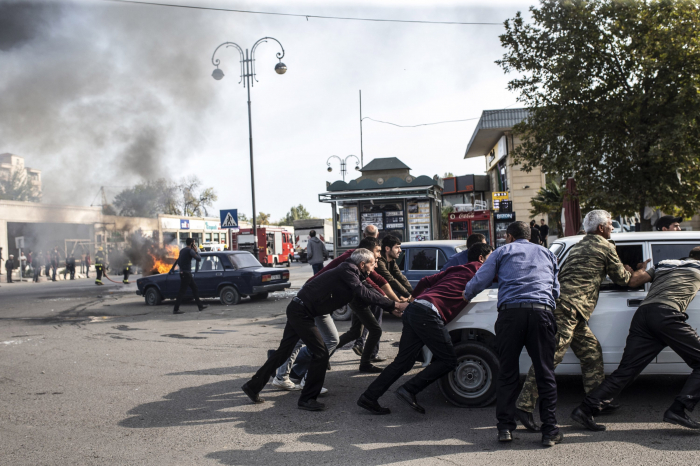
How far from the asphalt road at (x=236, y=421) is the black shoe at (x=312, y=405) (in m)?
0.06

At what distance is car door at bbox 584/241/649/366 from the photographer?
4754 mm

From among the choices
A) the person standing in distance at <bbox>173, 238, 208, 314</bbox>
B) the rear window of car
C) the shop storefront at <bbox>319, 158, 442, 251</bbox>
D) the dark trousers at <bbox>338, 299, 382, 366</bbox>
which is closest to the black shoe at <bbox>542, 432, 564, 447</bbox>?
the rear window of car

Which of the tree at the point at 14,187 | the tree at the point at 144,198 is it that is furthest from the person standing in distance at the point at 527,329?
the tree at the point at 14,187

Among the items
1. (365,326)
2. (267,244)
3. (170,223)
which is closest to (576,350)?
(365,326)

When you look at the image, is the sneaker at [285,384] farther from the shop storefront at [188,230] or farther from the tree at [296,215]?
the tree at [296,215]

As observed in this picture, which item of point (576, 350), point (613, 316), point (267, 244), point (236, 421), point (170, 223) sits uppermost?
point (170, 223)

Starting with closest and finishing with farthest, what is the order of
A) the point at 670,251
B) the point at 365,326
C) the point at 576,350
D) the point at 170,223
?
the point at 576,350
the point at 670,251
the point at 365,326
the point at 170,223

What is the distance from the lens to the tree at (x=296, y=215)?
4688 inches

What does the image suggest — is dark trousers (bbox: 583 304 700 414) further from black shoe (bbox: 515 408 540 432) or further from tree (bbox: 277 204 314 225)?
tree (bbox: 277 204 314 225)

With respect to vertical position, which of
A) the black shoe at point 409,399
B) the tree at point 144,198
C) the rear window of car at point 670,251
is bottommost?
the black shoe at point 409,399

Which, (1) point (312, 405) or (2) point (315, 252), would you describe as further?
(2) point (315, 252)

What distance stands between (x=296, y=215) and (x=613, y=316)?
378 feet

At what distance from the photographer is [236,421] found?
4855 millimetres

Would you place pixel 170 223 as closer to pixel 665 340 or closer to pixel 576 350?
pixel 576 350
